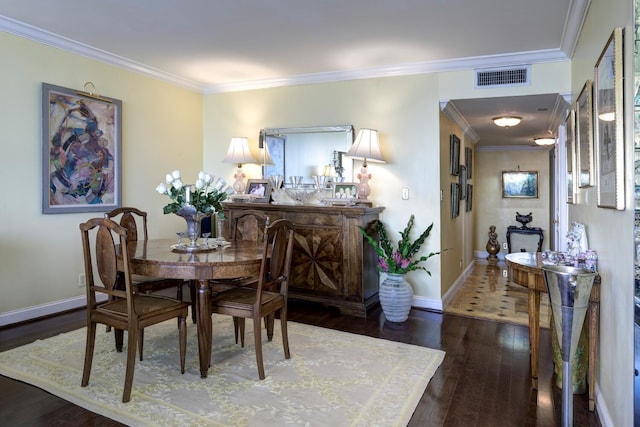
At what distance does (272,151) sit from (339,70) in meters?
1.23

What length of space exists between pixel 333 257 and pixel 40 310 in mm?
2702

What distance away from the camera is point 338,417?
6.90 feet

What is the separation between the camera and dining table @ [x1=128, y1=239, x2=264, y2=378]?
2.40m

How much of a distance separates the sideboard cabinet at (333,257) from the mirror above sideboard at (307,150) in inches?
24.3

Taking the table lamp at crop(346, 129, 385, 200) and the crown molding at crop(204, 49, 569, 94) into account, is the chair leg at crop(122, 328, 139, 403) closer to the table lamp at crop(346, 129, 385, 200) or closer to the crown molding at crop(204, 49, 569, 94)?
the table lamp at crop(346, 129, 385, 200)

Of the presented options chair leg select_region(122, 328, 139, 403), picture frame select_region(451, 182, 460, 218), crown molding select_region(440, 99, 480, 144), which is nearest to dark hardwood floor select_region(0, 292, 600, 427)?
chair leg select_region(122, 328, 139, 403)

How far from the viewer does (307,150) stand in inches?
185

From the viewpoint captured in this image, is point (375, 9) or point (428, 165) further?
point (428, 165)

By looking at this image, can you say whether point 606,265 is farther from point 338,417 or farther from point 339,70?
point 339,70

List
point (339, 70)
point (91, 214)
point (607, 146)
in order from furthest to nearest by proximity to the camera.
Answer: point (339, 70)
point (91, 214)
point (607, 146)

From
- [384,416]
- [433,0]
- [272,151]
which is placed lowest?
[384,416]

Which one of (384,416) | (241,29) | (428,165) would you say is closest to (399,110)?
(428,165)

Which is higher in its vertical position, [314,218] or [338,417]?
[314,218]

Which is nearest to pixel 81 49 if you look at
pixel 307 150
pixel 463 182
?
pixel 307 150
